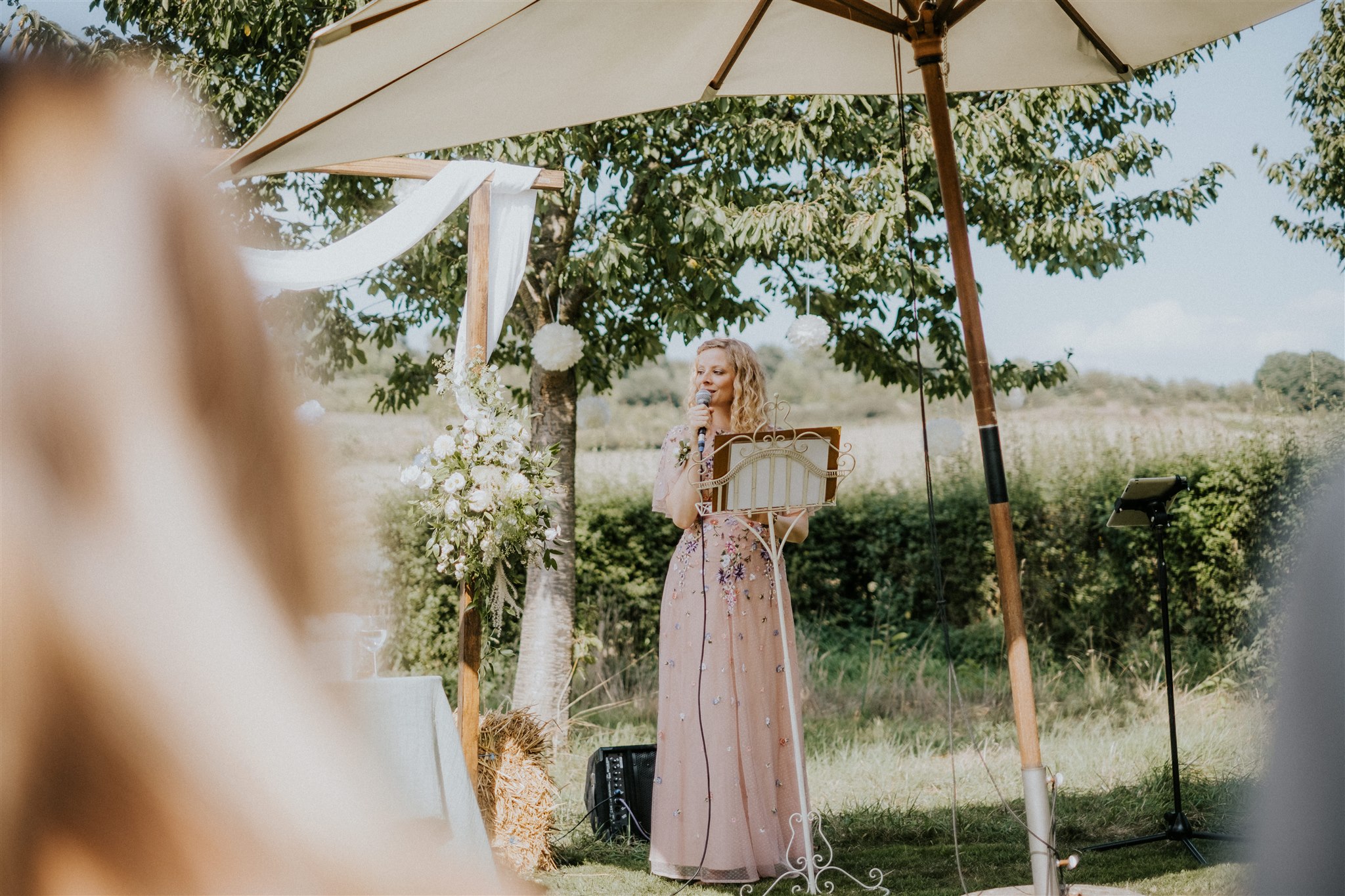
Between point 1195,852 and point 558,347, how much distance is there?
399 centimetres

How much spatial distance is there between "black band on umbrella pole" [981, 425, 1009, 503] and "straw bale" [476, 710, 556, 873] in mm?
2749

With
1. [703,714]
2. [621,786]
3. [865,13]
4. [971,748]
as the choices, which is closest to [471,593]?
[703,714]

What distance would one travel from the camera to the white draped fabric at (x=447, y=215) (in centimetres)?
498

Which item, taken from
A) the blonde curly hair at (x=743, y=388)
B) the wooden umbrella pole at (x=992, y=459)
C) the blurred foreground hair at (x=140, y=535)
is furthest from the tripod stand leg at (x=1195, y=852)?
the blurred foreground hair at (x=140, y=535)

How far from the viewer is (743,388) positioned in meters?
4.61

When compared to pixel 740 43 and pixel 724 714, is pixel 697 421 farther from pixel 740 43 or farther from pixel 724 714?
pixel 740 43

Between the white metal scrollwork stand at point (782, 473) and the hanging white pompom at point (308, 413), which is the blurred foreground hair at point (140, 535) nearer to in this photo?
the hanging white pompom at point (308, 413)

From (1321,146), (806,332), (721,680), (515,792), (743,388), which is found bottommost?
(515,792)

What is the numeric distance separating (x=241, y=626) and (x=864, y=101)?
6.91 m

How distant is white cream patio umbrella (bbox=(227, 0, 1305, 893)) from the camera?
2.58 metres

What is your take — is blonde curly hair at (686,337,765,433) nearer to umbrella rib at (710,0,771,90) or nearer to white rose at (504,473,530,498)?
white rose at (504,473,530,498)

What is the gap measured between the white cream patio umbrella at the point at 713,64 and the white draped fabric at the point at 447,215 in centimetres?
177

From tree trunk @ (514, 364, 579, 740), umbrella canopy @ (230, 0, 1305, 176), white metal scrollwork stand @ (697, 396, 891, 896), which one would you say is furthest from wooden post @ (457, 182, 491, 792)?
tree trunk @ (514, 364, 579, 740)

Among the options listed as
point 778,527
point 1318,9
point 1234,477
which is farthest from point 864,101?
point 1318,9
